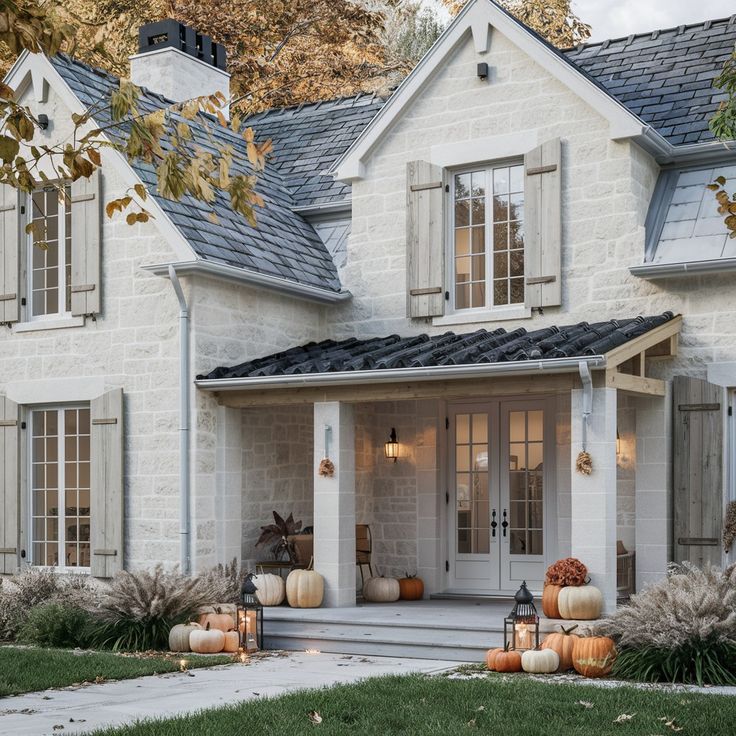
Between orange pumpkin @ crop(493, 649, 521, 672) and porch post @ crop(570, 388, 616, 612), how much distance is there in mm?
1324

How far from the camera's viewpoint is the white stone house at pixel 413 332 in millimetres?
12219

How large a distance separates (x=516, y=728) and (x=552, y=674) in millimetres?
2550

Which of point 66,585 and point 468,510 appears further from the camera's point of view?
point 468,510

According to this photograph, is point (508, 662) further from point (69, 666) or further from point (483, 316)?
point (483, 316)

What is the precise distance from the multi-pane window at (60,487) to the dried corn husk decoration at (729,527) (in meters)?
6.84

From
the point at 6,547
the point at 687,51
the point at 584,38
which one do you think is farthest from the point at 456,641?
the point at 584,38

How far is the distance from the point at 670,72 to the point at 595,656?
24.6 feet

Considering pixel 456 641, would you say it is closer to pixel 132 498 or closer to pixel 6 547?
pixel 132 498

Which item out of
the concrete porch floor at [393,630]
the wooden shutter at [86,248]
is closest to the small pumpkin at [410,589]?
the concrete porch floor at [393,630]

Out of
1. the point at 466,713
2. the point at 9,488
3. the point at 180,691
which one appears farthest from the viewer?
the point at 9,488

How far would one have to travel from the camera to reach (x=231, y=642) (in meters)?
11.0

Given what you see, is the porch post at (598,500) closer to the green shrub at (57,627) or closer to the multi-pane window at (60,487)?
the green shrub at (57,627)

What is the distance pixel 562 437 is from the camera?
43.0ft

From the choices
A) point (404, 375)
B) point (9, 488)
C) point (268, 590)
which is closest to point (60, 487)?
point (9, 488)
